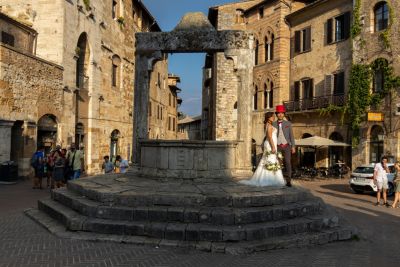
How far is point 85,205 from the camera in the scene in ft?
23.9

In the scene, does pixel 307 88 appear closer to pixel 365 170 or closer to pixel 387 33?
pixel 387 33

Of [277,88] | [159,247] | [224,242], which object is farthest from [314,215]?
[277,88]

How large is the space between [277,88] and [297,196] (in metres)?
23.1

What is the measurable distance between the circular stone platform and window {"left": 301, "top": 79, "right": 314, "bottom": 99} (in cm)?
2087

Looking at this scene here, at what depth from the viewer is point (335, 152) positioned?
26.1 meters

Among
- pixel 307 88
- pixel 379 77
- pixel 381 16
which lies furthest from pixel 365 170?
pixel 307 88

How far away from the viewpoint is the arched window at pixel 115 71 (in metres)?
27.8

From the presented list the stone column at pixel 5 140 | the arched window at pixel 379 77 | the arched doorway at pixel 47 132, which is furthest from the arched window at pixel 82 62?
the arched window at pixel 379 77

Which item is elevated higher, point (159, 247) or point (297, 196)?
point (297, 196)

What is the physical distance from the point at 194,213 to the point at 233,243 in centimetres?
89

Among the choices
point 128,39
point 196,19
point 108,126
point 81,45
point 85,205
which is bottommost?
point 85,205

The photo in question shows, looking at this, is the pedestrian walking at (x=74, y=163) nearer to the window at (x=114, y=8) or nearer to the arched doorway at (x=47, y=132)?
the arched doorway at (x=47, y=132)

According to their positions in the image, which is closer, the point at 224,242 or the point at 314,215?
the point at 224,242

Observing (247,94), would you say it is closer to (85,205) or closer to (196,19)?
(196,19)
